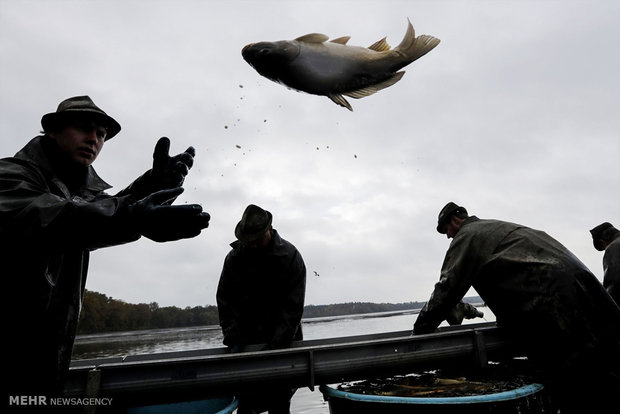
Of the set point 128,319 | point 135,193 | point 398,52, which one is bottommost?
point 128,319

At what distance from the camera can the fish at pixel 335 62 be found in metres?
3.01

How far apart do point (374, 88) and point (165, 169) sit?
2010 mm

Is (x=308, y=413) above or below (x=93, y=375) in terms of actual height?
below

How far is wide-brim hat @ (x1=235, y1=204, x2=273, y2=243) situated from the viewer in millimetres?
4277

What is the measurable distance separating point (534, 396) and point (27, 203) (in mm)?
3158

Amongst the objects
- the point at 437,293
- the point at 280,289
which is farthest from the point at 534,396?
the point at 280,289

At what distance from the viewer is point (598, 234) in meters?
6.46

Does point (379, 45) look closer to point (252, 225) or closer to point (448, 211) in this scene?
point (448, 211)

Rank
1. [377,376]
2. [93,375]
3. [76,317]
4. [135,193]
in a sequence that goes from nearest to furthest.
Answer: [76,317] → [93,375] → [135,193] → [377,376]

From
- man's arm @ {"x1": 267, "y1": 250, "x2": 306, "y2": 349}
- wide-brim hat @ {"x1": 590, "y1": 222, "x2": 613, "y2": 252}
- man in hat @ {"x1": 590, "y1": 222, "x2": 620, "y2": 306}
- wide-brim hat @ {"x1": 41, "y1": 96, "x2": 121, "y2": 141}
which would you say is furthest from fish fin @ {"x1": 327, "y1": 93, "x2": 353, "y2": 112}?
wide-brim hat @ {"x1": 590, "y1": 222, "x2": 613, "y2": 252}

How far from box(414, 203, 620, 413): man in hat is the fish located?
63.6 inches

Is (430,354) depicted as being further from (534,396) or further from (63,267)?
(63,267)

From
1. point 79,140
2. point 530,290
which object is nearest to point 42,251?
point 79,140

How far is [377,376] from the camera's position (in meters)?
2.81
